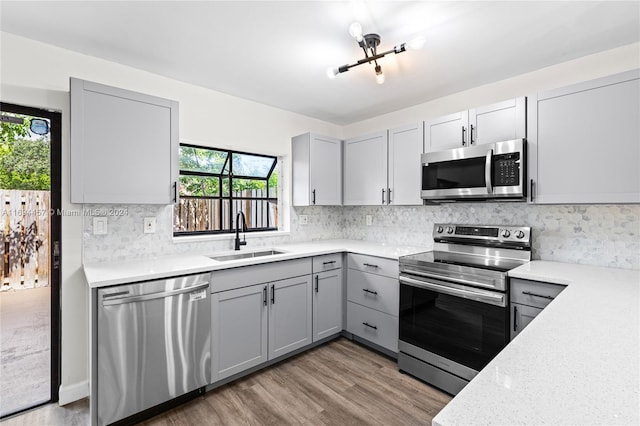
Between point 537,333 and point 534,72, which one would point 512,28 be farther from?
point 537,333

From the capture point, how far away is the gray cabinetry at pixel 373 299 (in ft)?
8.84

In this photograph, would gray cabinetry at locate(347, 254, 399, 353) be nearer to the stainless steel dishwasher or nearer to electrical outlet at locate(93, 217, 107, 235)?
the stainless steel dishwasher

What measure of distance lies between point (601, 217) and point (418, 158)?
1399mm

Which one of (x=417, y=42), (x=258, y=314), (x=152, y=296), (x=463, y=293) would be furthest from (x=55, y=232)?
(x=463, y=293)

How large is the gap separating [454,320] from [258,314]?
4.87 feet

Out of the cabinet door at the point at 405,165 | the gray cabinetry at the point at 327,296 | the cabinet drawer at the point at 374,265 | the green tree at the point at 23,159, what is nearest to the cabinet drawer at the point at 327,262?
the gray cabinetry at the point at 327,296

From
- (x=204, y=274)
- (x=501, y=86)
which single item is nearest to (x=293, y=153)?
(x=204, y=274)

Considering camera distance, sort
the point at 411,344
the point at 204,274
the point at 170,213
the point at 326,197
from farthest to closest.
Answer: the point at 326,197
the point at 170,213
the point at 411,344
the point at 204,274

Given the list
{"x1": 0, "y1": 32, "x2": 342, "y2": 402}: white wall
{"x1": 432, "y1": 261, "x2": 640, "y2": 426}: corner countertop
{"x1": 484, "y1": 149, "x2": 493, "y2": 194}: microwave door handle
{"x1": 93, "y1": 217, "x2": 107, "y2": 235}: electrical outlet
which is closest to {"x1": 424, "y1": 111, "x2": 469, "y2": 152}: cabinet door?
{"x1": 484, "y1": 149, "x2": 493, "y2": 194}: microwave door handle

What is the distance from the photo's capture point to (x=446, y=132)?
8.85 feet

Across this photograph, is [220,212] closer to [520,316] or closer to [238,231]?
[238,231]

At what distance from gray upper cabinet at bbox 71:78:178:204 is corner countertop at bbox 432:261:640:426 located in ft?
7.54

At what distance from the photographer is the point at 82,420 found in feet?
6.49

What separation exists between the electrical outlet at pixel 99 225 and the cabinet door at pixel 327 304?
1732mm
